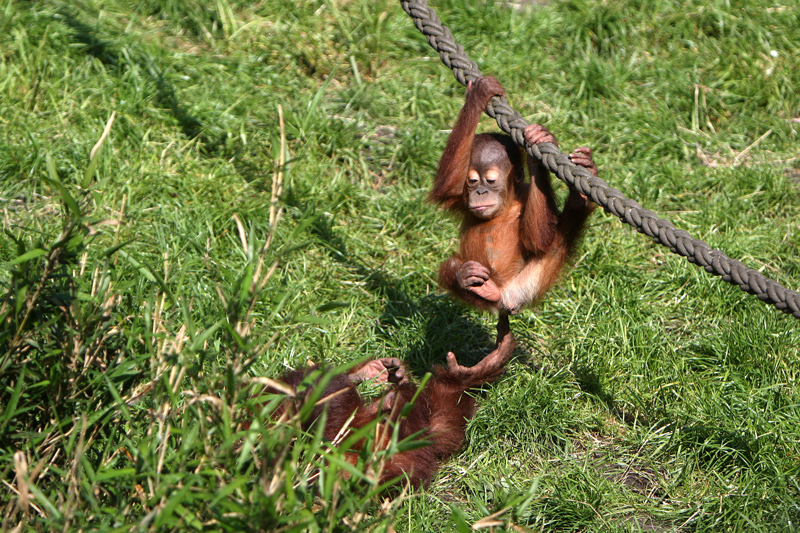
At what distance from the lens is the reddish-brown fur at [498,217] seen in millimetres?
3479

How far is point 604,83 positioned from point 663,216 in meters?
1.21

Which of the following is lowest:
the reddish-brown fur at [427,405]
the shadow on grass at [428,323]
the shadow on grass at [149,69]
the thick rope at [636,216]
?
the shadow on grass at [428,323]

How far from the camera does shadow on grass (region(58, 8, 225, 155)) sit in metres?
5.13

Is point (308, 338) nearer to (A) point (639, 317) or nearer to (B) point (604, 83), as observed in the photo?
(A) point (639, 317)

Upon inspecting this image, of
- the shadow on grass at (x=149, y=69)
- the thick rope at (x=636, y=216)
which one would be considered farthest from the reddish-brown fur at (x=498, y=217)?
the shadow on grass at (x=149, y=69)

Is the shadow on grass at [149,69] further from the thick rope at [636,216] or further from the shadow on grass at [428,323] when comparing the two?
the thick rope at [636,216]

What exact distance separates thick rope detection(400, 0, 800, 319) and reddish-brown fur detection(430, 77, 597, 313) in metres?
0.17

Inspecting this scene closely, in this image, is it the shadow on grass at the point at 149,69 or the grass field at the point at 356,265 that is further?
the shadow on grass at the point at 149,69

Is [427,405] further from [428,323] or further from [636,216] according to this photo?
[636,216]

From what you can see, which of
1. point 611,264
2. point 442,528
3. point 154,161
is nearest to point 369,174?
point 154,161

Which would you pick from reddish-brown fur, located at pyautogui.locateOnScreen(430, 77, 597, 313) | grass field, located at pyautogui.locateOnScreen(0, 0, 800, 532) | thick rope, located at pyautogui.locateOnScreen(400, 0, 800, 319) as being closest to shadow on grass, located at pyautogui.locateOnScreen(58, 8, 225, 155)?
grass field, located at pyautogui.locateOnScreen(0, 0, 800, 532)

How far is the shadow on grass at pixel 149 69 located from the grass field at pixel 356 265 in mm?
22

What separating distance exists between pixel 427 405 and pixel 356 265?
120 cm

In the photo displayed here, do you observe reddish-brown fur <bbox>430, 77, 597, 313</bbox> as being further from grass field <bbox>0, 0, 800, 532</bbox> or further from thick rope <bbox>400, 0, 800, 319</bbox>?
grass field <bbox>0, 0, 800, 532</bbox>
